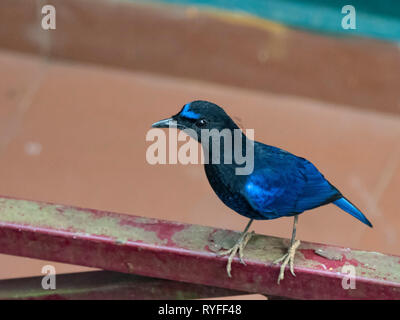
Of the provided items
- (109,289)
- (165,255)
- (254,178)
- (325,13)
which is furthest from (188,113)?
(325,13)

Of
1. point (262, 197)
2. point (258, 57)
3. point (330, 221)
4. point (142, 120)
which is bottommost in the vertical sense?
point (330, 221)

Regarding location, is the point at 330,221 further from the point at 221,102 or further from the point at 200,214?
the point at 221,102

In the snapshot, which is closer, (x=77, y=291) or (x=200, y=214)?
(x=77, y=291)

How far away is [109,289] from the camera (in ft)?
5.70

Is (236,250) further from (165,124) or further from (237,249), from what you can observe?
(165,124)

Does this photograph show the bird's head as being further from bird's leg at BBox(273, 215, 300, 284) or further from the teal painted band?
the teal painted band

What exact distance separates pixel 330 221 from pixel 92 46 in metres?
2.19

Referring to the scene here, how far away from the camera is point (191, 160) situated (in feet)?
12.5

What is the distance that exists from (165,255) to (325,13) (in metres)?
3.02

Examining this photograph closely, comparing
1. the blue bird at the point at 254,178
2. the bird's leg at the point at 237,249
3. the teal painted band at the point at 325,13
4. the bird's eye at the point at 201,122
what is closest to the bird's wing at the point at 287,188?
the blue bird at the point at 254,178

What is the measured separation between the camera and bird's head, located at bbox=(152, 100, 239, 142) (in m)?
1.48

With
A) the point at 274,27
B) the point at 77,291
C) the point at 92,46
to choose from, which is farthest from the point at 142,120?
the point at 77,291

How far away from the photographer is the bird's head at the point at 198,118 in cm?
148

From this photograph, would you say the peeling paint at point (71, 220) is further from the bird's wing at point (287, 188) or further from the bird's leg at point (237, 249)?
the bird's wing at point (287, 188)
